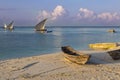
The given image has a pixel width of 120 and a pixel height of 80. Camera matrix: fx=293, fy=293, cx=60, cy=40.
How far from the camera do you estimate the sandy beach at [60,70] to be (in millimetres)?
15656

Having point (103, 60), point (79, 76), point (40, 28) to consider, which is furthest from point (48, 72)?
point (40, 28)

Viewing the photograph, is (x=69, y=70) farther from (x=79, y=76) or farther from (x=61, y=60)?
(x=61, y=60)

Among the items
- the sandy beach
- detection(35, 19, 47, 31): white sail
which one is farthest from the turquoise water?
detection(35, 19, 47, 31): white sail

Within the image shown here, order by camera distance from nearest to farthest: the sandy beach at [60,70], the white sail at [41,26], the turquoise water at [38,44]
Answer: the sandy beach at [60,70] < the turquoise water at [38,44] < the white sail at [41,26]

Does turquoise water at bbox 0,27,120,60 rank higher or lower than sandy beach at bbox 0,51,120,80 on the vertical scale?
lower

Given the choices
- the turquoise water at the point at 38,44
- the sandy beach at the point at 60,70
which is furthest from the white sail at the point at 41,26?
the sandy beach at the point at 60,70

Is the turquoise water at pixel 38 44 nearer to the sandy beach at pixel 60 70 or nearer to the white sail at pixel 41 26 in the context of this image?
the sandy beach at pixel 60 70

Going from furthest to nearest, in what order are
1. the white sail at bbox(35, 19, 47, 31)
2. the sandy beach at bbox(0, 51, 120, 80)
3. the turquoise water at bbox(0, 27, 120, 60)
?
the white sail at bbox(35, 19, 47, 31) → the turquoise water at bbox(0, 27, 120, 60) → the sandy beach at bbox(0, 51, 120, 80)

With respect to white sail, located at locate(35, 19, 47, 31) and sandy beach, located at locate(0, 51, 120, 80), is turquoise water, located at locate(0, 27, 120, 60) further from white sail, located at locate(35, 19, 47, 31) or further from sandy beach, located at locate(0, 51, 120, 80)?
white sail, located at locate(35, 19, 47, 31)

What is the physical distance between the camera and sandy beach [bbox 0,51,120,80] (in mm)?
15656

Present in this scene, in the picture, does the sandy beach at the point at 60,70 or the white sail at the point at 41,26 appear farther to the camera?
the white sail at the point at 41,26

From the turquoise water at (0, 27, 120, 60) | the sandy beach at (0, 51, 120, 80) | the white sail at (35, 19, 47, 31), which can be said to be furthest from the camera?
the white sail at (35, 19, 47, 31)

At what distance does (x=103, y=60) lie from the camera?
854 inches

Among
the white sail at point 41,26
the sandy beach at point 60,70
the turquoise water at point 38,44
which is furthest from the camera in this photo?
the white sail at point 41,26
